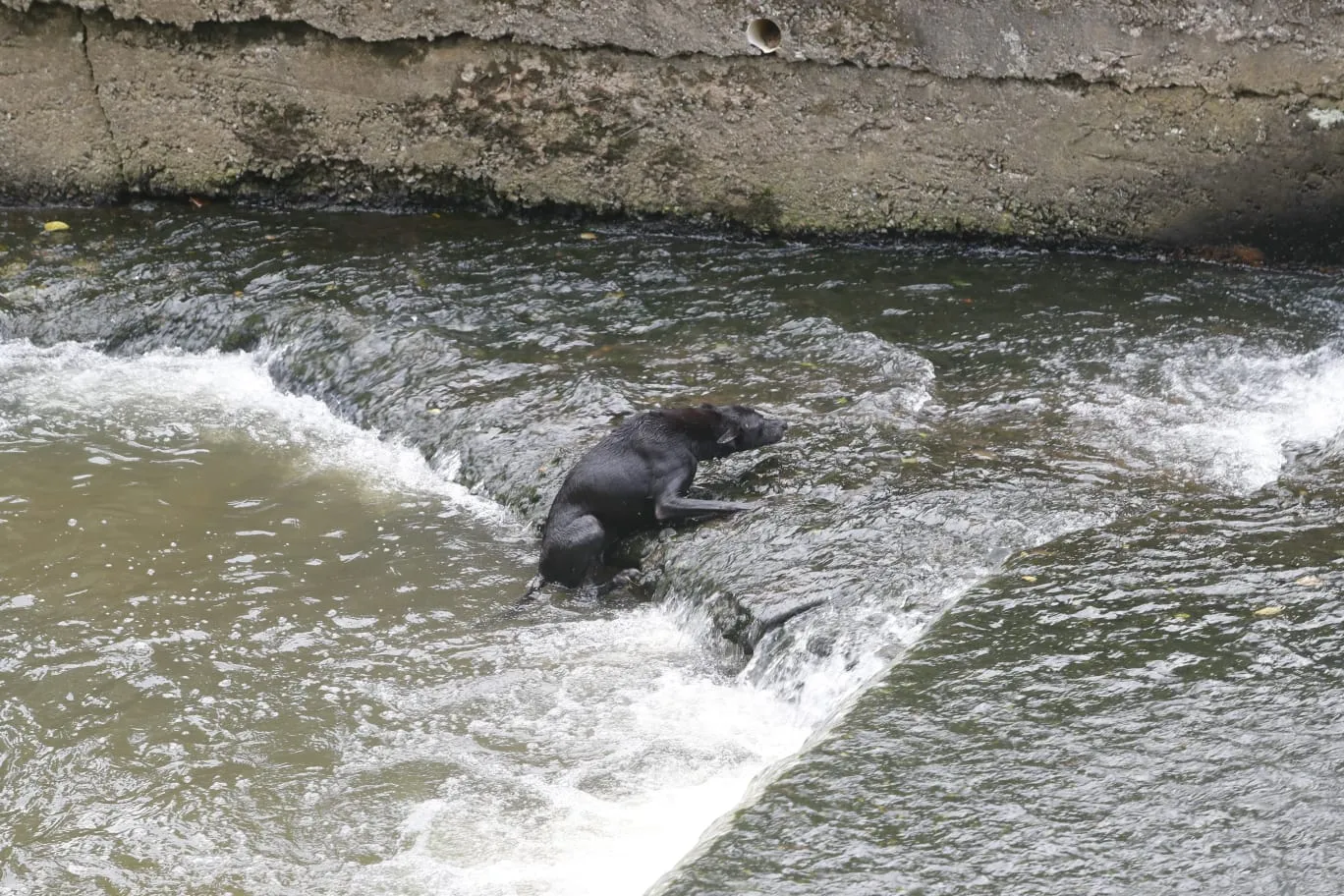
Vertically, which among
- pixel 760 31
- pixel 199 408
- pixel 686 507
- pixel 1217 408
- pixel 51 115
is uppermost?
pixel 760 31

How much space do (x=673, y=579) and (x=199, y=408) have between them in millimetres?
3520

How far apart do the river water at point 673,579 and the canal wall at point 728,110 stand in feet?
1.52

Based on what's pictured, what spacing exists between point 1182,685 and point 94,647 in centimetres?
423

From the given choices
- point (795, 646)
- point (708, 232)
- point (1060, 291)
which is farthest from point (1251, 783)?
point (708, 232)

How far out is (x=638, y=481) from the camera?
620cm

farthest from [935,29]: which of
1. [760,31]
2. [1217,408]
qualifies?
[1217,408]

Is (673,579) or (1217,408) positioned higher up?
(1217,408)

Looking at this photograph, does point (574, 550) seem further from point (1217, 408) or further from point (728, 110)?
point (728, 110)

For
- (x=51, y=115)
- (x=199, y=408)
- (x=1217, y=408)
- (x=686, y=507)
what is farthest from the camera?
(x=51, y=115)

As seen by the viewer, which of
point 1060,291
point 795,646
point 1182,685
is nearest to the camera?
point 1182,685

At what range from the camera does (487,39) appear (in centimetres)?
950

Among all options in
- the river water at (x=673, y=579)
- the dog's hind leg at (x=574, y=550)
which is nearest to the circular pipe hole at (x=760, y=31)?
the river water at (x=673, y=579)

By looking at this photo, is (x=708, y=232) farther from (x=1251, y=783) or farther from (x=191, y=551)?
(x=1251, y=783)

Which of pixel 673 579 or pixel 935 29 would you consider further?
pixel 935 29
